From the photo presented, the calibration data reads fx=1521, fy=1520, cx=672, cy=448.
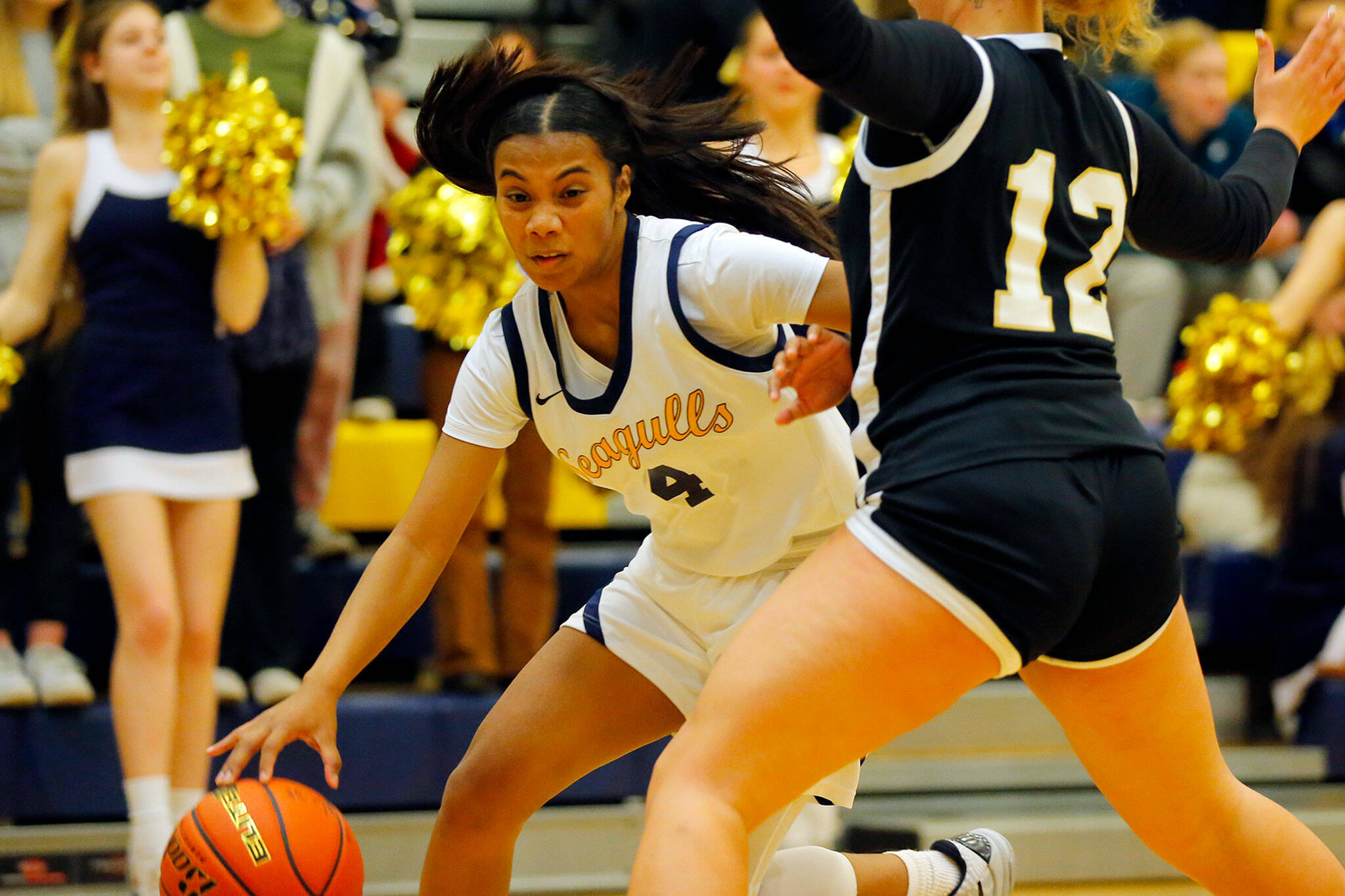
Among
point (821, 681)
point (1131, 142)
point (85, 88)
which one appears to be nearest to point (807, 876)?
point (821, 681)

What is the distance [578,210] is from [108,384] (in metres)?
1.88

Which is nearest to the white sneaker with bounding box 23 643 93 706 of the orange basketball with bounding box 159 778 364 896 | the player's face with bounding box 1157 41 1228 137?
the orange basketball with bounding box 159 778 364 896

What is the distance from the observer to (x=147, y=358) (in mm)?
3561

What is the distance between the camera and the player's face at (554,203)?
207 cm

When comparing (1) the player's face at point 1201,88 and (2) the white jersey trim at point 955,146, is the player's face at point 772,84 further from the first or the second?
(2) the white jersey trim at point 955,146

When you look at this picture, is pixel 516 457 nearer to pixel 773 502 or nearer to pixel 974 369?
pixel 773 502

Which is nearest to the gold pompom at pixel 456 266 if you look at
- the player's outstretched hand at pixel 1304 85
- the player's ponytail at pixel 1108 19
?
the player's ponytail at pixel 1108 19

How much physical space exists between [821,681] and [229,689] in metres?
2.64

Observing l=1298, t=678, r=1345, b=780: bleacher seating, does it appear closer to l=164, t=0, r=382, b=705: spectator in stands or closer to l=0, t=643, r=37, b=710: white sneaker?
l=164, t=0, r=382, b=705: spectator in stands

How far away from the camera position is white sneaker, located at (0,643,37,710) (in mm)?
3799

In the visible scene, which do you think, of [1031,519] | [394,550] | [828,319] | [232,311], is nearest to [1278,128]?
[828,319]

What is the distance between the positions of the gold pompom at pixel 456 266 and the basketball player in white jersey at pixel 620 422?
162cm

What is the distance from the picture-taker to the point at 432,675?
425 centimetres

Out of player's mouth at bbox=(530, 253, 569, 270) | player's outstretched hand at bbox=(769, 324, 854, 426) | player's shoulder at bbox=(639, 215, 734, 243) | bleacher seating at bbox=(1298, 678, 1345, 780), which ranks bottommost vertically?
bleacher seating at bbox=(1298, 678, 1345, 780)
